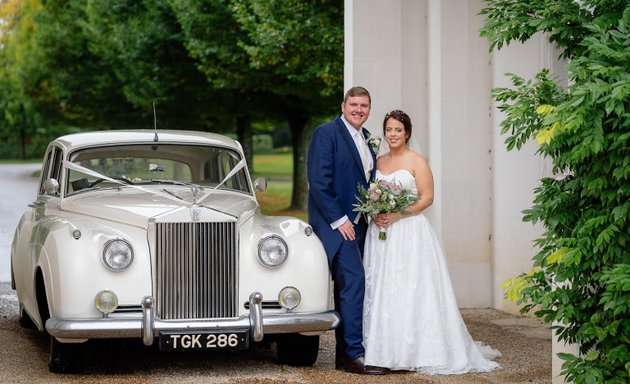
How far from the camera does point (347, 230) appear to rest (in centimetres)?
842

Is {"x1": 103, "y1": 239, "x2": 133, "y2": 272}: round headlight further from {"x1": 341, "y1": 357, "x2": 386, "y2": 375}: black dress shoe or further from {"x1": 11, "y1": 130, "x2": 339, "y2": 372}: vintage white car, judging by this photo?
{"x1": 341, "y1": 357, "x2": 386, "y2": 375}: black dress shoe

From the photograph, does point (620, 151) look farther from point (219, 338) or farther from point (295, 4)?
point (295, 4)

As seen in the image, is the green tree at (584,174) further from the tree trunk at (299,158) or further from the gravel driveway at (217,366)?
the tree trunk at (299,158)

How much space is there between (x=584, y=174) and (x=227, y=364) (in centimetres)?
355

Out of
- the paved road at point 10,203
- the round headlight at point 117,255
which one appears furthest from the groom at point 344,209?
the paved road at point 10,203

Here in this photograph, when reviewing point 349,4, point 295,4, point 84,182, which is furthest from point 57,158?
point 295,4

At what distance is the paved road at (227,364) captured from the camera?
314 inches

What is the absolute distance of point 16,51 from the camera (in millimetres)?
59688

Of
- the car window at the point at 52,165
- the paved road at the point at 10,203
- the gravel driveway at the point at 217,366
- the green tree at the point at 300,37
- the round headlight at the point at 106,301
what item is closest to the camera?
the round headlight at the point at 106,301

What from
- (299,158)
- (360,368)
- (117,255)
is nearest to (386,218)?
(360,368)

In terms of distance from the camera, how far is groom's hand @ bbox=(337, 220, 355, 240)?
331 inches

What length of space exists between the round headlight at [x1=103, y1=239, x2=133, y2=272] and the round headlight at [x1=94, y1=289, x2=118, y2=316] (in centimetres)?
17

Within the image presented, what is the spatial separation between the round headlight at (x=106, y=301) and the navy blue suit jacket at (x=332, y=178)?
5.47ft

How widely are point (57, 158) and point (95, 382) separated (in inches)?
99.2
